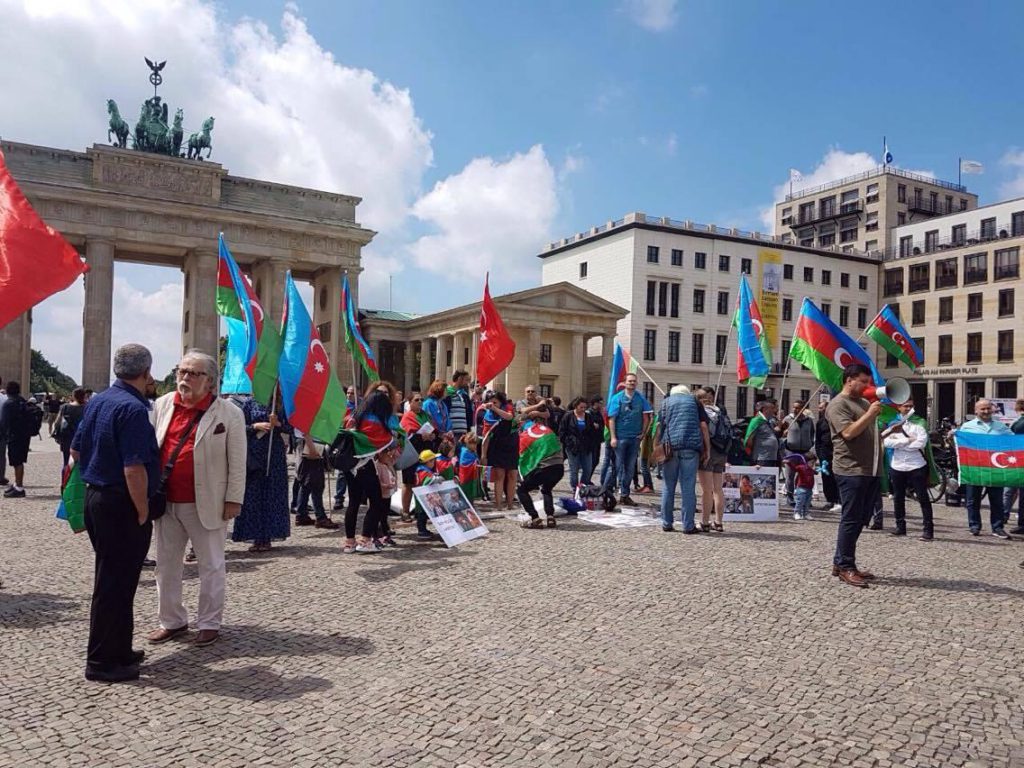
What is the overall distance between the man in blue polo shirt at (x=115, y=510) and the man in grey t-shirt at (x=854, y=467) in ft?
18.7

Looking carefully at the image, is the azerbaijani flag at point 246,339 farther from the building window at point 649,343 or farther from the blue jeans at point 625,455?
the building window at point 649,343

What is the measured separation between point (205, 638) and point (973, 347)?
6597cm

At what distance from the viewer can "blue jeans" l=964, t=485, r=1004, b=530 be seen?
10500 mm

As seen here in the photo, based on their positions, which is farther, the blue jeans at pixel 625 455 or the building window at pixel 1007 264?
the building window at pixel 1007 264

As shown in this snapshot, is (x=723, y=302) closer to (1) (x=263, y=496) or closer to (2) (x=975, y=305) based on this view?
(2) (x=975, y=305)

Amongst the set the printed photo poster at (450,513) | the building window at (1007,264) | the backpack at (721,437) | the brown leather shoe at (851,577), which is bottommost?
the brown leather shoe at (851,577)

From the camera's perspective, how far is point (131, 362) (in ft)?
15.5

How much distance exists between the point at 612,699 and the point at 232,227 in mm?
48610

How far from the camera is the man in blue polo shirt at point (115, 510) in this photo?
4.40 metres

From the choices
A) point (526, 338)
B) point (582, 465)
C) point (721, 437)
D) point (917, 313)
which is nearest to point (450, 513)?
point (721, 437)

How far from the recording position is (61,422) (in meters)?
12.1

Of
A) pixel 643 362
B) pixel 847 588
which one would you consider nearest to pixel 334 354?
pixel 643 362

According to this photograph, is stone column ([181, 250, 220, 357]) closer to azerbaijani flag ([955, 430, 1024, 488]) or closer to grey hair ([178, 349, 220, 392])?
azerbaijani flag ([955, 430, 1024, 488])

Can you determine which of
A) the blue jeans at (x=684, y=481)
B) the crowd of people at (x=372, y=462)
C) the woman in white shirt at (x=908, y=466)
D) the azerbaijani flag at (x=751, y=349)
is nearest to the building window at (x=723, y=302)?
the azerbaijani flag at (x=751, y=349)
